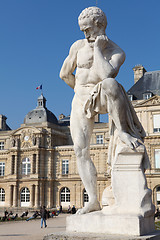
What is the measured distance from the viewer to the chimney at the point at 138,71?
39.4 metres

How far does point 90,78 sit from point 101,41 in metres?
0.47

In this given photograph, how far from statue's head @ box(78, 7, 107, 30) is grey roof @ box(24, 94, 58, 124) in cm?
4155

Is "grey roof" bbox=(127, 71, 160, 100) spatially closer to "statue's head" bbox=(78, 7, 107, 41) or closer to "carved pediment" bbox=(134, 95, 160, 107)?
"carved pediment" bbox=(134, 95, 160, 107)

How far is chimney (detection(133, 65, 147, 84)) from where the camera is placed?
1553 inches

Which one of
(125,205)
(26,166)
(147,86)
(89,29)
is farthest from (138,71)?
(125,205)

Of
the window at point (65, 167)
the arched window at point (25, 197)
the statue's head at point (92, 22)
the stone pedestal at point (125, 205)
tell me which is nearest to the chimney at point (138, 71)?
the window at point (65, 167)

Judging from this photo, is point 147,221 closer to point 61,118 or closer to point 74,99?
point 74,99

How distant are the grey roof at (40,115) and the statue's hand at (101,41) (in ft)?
137

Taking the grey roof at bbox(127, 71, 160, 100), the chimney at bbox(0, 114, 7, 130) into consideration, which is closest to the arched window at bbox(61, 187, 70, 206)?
the grey roof at bbox(127, 71, 160, 100)

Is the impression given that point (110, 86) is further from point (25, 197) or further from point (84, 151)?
point (25, 197)

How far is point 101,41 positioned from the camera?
4062mm

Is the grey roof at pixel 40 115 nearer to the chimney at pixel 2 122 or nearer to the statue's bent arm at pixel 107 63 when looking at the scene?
the chimney at pixel 2 122

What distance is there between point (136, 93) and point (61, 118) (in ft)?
79.8

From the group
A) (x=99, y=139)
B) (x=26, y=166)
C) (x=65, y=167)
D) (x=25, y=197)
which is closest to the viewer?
(x=65, y=167)
